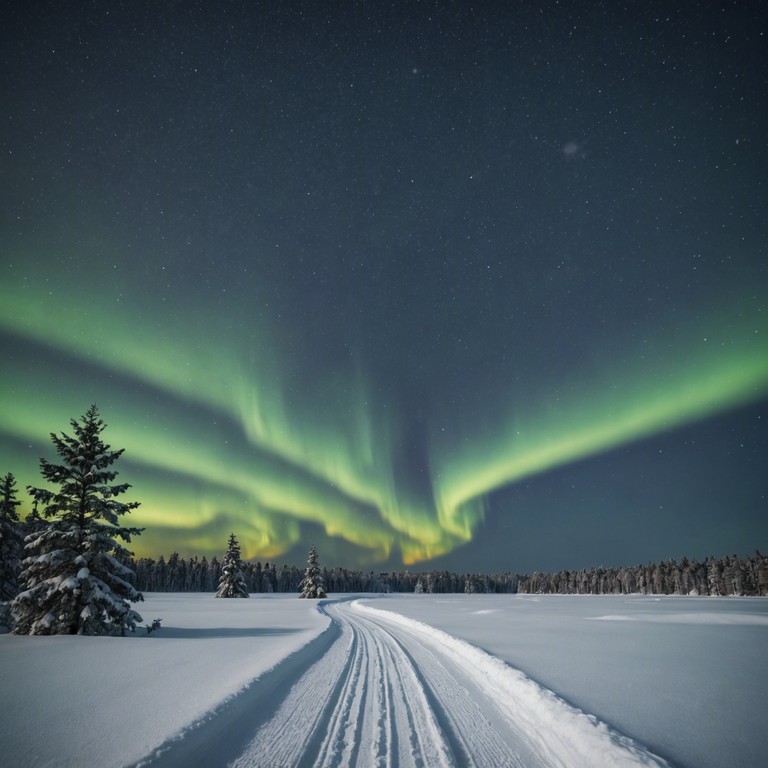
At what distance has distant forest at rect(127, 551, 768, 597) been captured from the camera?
9462 centimetres

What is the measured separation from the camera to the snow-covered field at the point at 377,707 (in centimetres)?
457

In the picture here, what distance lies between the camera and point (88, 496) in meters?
16.5

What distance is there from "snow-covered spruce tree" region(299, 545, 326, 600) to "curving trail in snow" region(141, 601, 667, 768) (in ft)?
197

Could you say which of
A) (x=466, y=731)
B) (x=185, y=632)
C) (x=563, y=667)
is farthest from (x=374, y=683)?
(x=185, y=632)

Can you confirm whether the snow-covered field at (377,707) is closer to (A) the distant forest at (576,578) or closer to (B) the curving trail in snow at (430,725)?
(B) the curving trail in snow at (430,725)

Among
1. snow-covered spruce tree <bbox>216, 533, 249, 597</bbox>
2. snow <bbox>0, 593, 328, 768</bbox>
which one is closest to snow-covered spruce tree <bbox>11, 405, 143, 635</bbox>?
snow <bbox>0, 593, 328, 768</bbox>

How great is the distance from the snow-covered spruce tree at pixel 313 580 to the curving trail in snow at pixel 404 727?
5995cm

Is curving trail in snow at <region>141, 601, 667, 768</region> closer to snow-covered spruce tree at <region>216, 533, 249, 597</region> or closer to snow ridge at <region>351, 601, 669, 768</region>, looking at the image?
snow ridge at <region>351, 601, 669, 768</region>

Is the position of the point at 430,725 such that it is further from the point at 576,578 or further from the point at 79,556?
the point at 576,578

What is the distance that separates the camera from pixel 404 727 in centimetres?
538

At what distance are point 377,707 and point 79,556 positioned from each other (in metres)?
14.1

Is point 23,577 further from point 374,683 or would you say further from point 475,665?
point 475,665

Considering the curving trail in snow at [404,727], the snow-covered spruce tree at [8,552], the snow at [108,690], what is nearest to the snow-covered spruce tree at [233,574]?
the snow-covered spruce tree at [8,552]

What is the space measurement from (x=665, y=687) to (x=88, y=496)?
62.1 feet
